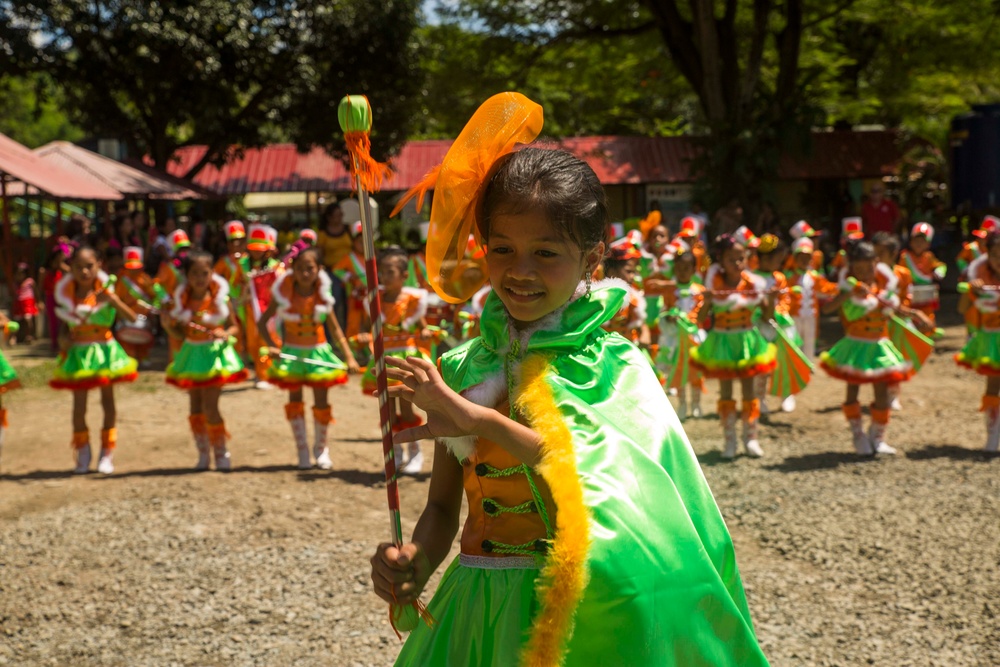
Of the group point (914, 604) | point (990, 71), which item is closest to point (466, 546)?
point (914, 604)

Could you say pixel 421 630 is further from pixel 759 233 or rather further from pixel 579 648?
pixel 759 233

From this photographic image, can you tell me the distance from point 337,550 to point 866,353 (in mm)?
4578

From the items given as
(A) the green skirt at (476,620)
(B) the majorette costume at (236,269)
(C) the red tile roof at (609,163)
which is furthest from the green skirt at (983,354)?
(C) the red tile roof at (609,163)

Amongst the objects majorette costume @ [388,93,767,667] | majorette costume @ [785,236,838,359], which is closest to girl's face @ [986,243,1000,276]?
majorette costume @ [785,236,838,359]

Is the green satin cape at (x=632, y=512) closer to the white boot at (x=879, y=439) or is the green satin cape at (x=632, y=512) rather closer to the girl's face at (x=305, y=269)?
the girl's face at (x=305, y=269)

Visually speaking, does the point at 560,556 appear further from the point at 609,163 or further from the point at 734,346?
the point at 609,163

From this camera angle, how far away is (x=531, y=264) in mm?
2354

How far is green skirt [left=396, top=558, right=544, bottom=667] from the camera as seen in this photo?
7.48 ft

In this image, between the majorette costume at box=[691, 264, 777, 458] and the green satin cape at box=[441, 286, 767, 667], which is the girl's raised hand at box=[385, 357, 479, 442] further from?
the majorette costume at box=[691, 264, 777, 458]

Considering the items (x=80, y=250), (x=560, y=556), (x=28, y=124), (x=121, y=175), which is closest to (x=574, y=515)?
(x=560, y=556)

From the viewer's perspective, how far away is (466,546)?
2.51m

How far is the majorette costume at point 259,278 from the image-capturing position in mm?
11023

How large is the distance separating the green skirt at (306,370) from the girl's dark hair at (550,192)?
19.2 ft

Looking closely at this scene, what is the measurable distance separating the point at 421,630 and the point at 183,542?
4.28m
